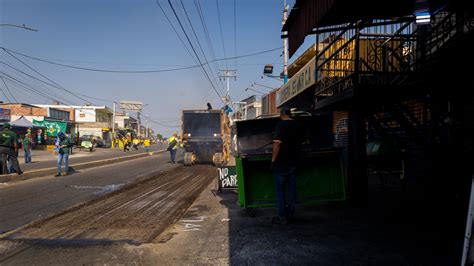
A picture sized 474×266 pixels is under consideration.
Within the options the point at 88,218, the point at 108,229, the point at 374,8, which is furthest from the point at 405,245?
the point at 88,218

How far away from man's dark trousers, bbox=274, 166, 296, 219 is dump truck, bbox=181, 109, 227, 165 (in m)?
14.4

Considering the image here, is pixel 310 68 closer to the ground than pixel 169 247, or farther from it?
farther from it

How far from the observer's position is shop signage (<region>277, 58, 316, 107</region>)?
1290 centimetres

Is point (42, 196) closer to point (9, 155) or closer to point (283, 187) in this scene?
point (9, 155)

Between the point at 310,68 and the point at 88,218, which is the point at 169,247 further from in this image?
the point at 310,68

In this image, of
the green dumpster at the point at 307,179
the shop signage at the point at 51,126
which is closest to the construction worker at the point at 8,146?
the green dumpster at the point at 307,179

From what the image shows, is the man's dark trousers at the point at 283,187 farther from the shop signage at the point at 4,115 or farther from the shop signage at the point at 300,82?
the shop signage at the point at 4,115

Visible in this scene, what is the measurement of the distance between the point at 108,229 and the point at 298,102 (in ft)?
44.4

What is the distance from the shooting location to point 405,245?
15.3ft

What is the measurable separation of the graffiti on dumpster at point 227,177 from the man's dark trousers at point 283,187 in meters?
3.45

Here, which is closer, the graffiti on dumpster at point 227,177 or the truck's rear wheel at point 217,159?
the graffiti on dumpster at point 227,177

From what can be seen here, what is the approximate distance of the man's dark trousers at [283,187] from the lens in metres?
5.89

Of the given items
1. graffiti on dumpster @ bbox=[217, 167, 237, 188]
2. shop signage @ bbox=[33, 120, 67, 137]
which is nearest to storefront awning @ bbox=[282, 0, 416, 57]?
graffiti on dumpster @ bbox=[217, 167, 237, 188]

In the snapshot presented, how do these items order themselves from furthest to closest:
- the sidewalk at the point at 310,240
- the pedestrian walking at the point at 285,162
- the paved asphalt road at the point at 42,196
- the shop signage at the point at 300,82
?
the shop signage at the point at 300,82
the paved asphalt road at the point at 42,196
the pedestrian walking at the point at 285,162
the sidewalk at the point at 310,240
